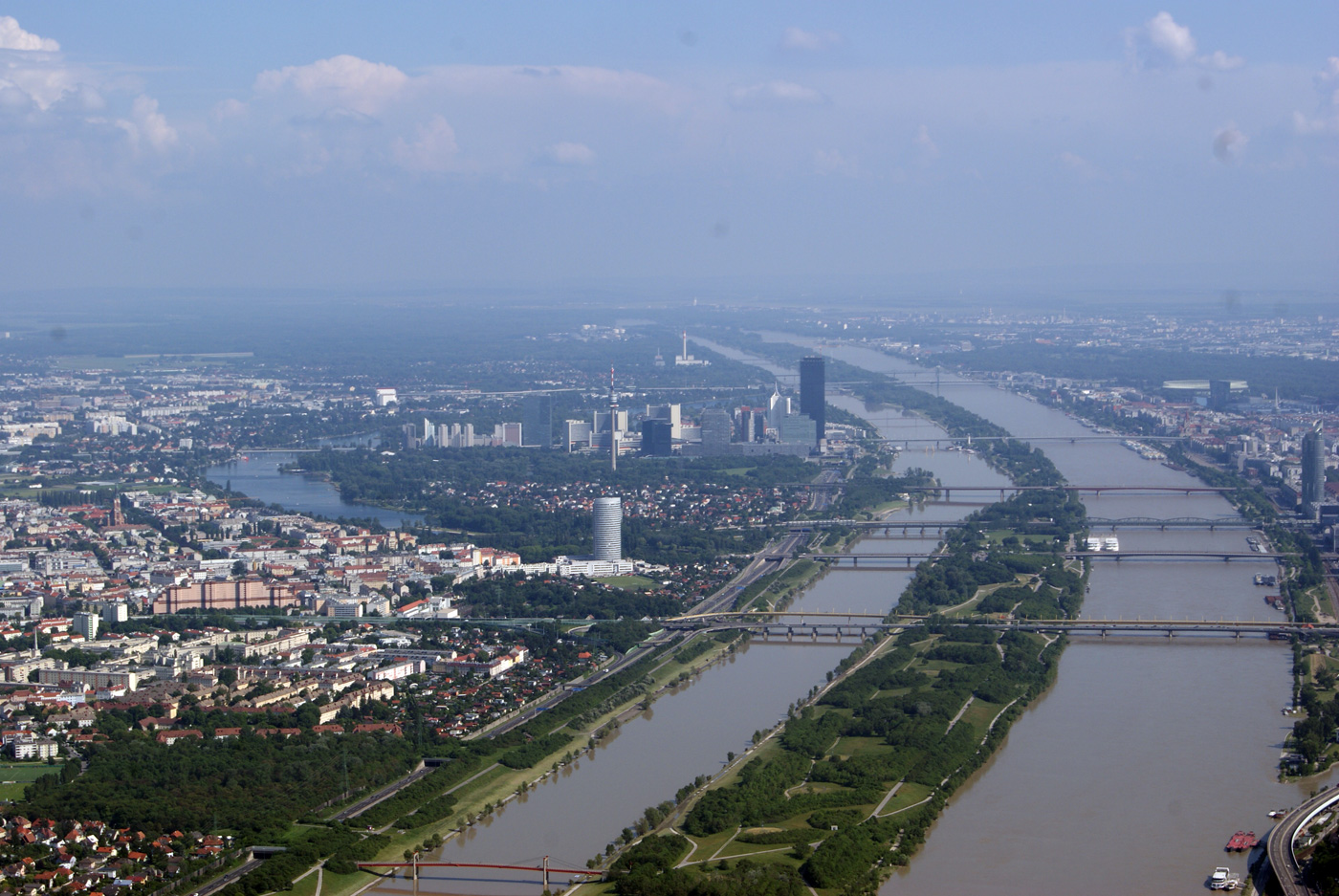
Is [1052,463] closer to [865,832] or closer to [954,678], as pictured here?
[954,678]

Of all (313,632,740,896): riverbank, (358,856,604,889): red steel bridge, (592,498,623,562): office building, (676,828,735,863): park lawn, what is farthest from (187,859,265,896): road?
(592,498,623,562): office building

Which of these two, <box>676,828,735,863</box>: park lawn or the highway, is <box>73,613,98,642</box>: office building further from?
the highway

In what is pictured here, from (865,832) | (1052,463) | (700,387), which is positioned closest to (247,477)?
(1052,463)

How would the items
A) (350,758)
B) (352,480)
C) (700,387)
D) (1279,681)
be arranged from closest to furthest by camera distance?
(350,758) → (1279,681) → (352,480) → (700,387)

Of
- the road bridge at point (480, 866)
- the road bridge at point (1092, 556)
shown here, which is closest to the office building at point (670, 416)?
the road bridge at point (1092, 556)

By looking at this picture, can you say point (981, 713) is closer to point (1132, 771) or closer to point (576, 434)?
point (1132, 771)

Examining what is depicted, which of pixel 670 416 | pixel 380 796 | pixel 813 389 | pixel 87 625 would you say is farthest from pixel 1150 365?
pixel 380 796
